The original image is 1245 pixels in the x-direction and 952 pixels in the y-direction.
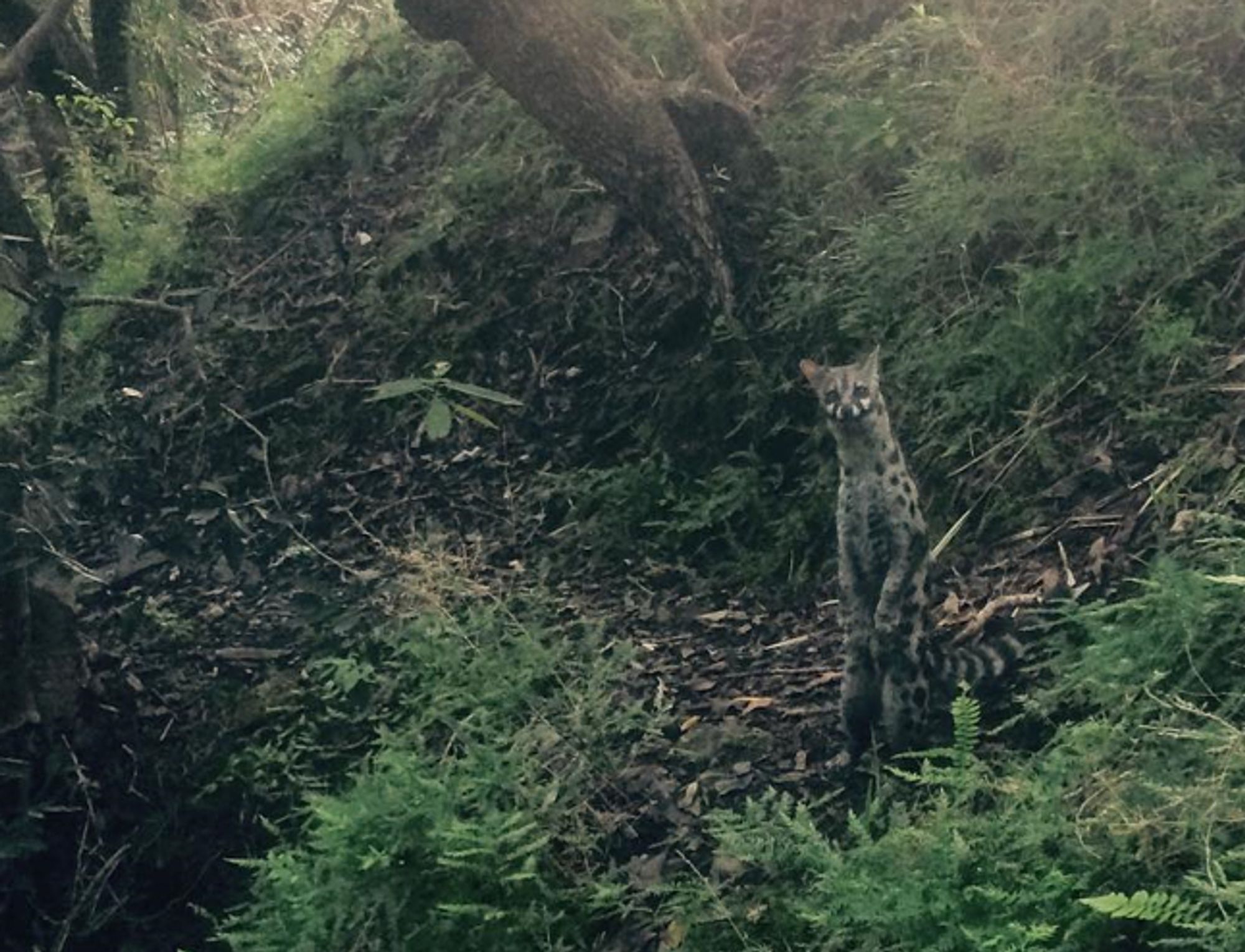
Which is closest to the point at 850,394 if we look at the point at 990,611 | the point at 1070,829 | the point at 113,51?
the point at 990,611

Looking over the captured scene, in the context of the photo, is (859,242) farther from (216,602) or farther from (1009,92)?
(216,602)

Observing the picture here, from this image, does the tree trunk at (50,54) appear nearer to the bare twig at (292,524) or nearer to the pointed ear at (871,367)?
the bare twig at (292,524)

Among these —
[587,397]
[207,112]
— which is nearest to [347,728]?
[587,397]

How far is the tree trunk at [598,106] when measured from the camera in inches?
270

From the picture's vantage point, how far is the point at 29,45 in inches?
229

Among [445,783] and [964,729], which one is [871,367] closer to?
[964,729]

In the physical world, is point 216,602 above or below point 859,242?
below

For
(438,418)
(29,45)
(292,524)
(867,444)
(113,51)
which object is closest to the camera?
(438,418)

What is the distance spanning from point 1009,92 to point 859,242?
830 mm

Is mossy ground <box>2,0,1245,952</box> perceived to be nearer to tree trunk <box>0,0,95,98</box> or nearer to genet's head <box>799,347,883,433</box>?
genet's head <box>799,347,883,433</box>

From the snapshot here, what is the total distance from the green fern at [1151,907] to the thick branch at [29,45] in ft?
13.8

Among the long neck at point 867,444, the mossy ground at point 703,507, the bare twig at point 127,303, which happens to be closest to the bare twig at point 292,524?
the mossy ground at point 703,507

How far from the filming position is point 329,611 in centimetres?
565

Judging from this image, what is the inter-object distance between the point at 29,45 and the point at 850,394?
2.94 m
